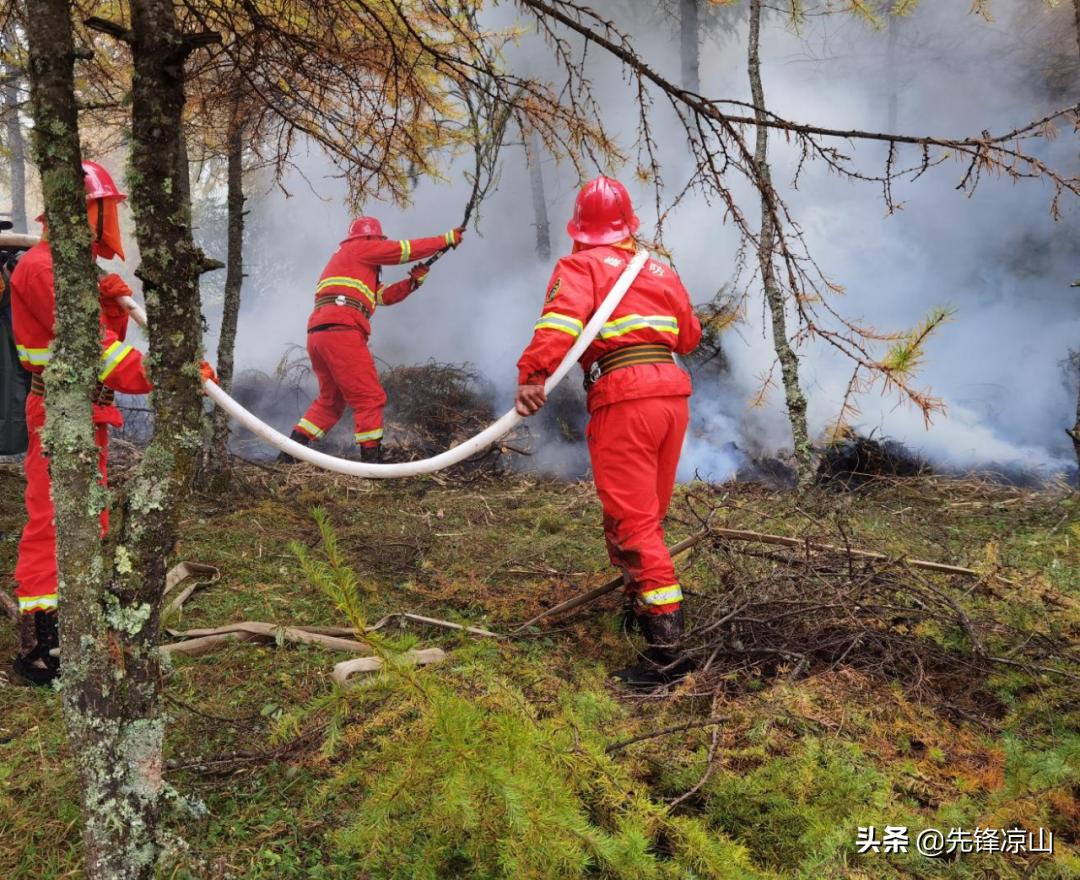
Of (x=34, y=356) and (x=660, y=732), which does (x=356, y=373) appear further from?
(x=660, y=732)

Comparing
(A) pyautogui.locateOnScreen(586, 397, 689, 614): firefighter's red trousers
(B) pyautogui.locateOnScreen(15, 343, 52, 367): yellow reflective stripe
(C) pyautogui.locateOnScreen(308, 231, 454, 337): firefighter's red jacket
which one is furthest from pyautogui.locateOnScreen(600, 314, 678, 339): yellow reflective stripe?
(C) pyautogui.locateOnScreen(308, 231, 454, 337): firefighter's red jacket

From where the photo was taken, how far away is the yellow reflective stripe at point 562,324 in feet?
10.0

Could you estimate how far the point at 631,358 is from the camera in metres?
3.21

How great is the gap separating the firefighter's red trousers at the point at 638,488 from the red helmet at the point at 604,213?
0.86 m

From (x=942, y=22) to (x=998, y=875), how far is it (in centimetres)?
1750

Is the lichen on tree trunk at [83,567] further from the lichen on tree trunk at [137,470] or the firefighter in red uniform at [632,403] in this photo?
the firefighter in red uniform at [632,403]

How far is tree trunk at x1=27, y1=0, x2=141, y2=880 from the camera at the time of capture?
1.47 meters

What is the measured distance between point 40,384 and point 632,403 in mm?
2419

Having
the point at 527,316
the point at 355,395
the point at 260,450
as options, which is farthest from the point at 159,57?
the point at 527,316

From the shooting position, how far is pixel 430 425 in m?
9.16

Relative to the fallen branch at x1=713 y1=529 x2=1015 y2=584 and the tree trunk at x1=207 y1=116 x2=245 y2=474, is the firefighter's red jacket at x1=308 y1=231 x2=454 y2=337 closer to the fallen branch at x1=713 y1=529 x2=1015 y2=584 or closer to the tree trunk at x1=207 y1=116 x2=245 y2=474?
the tree trunk at x1=207 y1=116 x2=245 y2=474

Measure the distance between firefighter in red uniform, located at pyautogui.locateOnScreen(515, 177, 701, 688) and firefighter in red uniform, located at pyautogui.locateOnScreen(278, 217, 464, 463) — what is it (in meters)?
3.90

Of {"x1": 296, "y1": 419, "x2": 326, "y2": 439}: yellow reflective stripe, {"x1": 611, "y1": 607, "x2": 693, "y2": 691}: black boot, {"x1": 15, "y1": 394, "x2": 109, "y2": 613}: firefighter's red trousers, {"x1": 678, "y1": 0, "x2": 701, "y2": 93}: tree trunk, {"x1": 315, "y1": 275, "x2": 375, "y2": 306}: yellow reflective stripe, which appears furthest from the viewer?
{"x1": 678, "y1": 0, "x2": 701, "y2": 93}: tree trunk

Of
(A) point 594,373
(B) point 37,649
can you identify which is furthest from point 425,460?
(B) point 37,649
